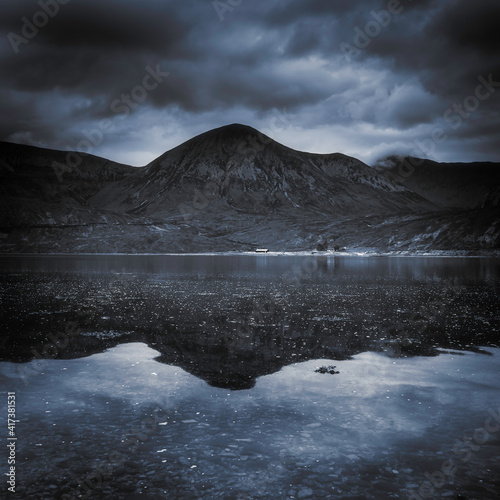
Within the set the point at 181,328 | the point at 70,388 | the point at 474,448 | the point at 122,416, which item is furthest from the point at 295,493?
the point at 181,328

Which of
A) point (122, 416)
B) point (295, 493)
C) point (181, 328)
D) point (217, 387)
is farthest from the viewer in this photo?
point (181, 328)

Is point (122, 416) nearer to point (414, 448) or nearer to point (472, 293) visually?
point (414, 448)

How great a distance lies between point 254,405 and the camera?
549 inches

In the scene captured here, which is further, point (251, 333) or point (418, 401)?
point (251, 333)

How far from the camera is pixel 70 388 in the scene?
1580cm

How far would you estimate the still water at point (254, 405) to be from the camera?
959 centimetres

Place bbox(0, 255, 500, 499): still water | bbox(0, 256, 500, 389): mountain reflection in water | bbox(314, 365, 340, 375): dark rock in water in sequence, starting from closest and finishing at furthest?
bbox(0, 255, 500, 499): still water, bbox(314, 365, 340, 375): dark rock in water, bbox(0, 256, 500, 389): mountain reflection in water

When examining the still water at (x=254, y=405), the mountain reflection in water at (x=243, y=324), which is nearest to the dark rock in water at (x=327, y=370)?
the still water at (x=254, y=405)

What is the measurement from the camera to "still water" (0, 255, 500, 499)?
959cm

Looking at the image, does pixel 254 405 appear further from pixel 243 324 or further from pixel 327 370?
pixel 243 324

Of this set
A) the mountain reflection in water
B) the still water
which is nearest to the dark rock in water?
the still water

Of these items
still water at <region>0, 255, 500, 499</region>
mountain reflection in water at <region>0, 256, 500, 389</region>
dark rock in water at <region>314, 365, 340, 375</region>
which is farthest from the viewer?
mountain reflection in water at <region>0, 256, 500, 389</region>

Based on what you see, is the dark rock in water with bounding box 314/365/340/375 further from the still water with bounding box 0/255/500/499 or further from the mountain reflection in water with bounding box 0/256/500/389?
the mountain reflection in water with bounding box 0/256/500/389

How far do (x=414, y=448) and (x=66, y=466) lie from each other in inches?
329
